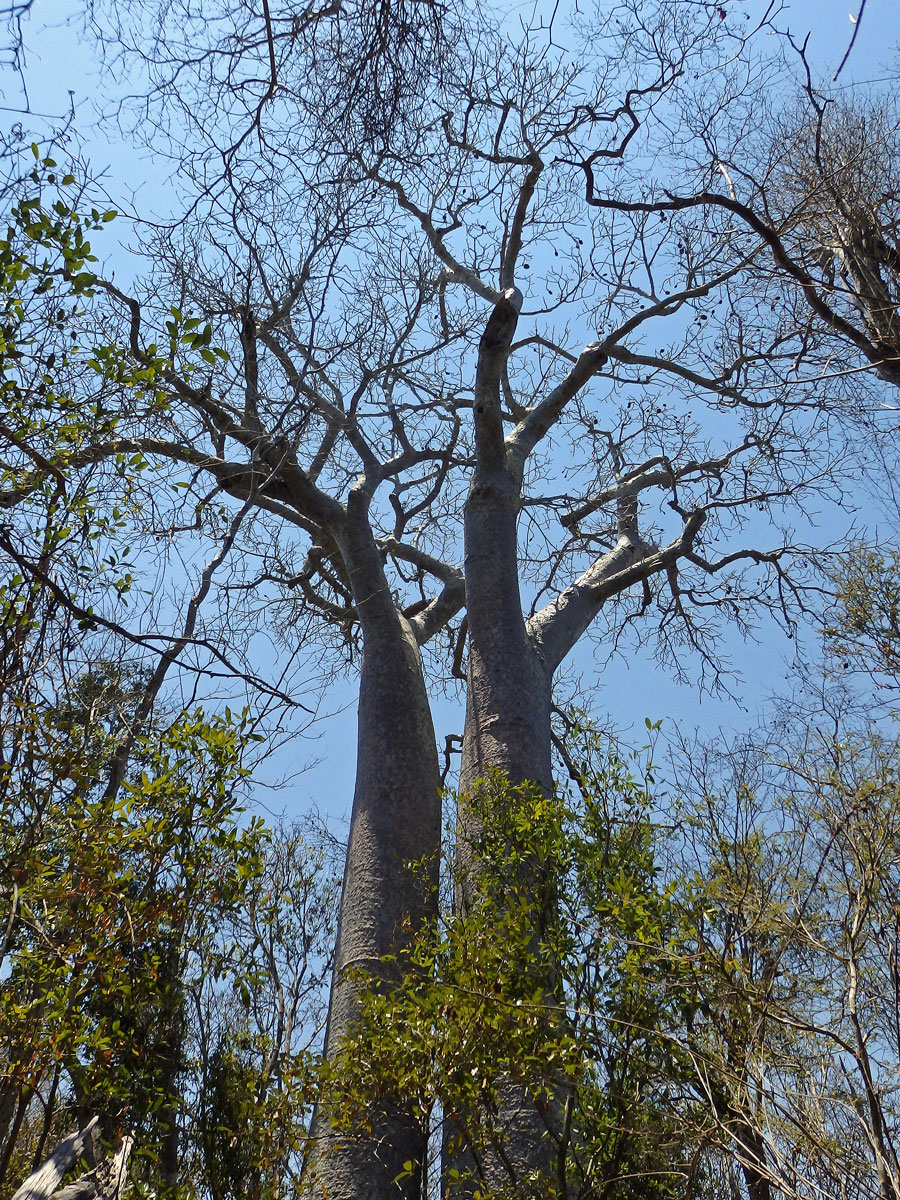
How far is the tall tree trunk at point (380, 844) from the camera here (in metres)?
3.35

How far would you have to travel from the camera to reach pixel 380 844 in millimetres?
4309

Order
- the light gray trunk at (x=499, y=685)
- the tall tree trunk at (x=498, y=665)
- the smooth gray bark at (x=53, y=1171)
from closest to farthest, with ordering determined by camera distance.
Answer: the smooth gray bark at (x=53, y=1171) < the tall tree trunk at (x=498, y=665) < the light gray trunk at (x=499, y=685)

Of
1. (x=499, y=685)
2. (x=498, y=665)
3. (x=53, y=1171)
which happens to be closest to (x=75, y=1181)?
(x=53, y=1171)

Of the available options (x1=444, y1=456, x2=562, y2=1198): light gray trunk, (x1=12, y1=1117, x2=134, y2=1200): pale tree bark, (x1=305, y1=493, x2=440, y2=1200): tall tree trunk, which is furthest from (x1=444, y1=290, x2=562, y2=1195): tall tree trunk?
(x1=12, y1=1117, x2=134, y2=1200): pale tree bark

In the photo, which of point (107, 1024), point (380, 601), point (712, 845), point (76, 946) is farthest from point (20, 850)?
point (380, 601)

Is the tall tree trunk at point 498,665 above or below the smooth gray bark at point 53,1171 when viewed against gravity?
above

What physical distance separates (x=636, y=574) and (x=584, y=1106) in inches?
141

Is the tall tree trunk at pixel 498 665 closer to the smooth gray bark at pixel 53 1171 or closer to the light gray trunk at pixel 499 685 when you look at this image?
the light gray trunk at pixel 499 685

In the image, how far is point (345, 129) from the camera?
278cm

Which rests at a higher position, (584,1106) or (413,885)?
(413,885)

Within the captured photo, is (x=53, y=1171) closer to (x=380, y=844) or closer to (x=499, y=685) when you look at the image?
(x=380, y=844)

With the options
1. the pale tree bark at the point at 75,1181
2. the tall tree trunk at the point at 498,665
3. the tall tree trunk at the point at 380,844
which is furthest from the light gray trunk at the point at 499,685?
the pale tree bark at the point at 75,1181

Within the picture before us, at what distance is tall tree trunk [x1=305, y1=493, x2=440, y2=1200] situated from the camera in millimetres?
3354

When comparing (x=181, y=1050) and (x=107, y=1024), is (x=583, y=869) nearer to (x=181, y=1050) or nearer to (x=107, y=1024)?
(x=107, y=1024)
